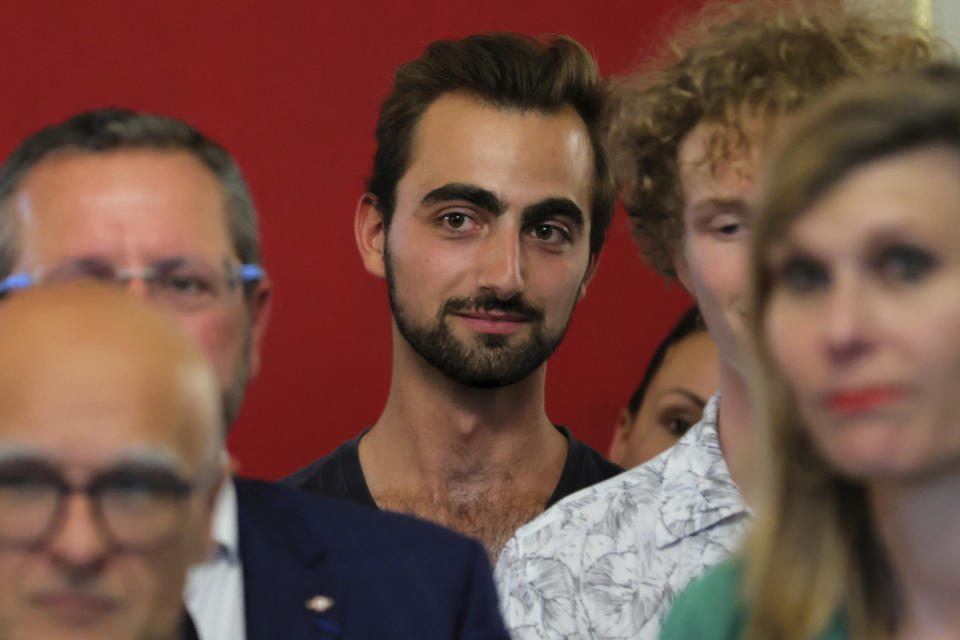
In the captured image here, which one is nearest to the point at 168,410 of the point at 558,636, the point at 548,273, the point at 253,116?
the point at 558,636

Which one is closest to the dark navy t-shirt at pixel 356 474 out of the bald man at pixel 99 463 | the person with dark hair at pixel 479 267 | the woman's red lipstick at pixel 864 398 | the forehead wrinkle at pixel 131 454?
the person with dark hair at pixel 479 267

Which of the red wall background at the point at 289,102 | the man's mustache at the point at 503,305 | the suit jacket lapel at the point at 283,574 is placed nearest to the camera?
the suit jacket lapel at the point at 283,574

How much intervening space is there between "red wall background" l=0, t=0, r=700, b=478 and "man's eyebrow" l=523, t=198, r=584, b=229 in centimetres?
91

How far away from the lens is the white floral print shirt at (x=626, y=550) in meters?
2.02

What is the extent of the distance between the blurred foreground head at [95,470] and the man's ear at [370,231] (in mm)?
1803

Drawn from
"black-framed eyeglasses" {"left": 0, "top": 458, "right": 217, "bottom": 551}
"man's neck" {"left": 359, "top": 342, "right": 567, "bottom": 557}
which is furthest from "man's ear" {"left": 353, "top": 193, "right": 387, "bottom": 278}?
"black-framed eyeglasses" {"left": 0, "top": 458, "right": 217, "bottom": 551}

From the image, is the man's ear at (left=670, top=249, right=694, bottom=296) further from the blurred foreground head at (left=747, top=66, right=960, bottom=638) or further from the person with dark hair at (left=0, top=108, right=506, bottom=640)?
the blurred foreground head at (left=747, top=66, right=960, bottom=638)

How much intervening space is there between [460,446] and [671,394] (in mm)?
702

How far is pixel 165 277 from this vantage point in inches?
67.7

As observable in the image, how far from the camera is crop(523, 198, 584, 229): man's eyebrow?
2.78 metres

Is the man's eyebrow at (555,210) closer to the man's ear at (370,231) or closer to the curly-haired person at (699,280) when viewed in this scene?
the man's ear at (370,231)

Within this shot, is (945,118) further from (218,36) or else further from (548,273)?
(218,36)

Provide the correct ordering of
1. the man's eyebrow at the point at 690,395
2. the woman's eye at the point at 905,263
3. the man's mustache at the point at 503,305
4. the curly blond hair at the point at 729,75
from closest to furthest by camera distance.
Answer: the woman's eye at the point at 905,263 < the curly blond hair at the point at 729,75 < the man's mustache at the point at 503,305 < the man's eyebrow at the point at 690,395

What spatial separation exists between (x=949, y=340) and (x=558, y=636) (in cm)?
101
